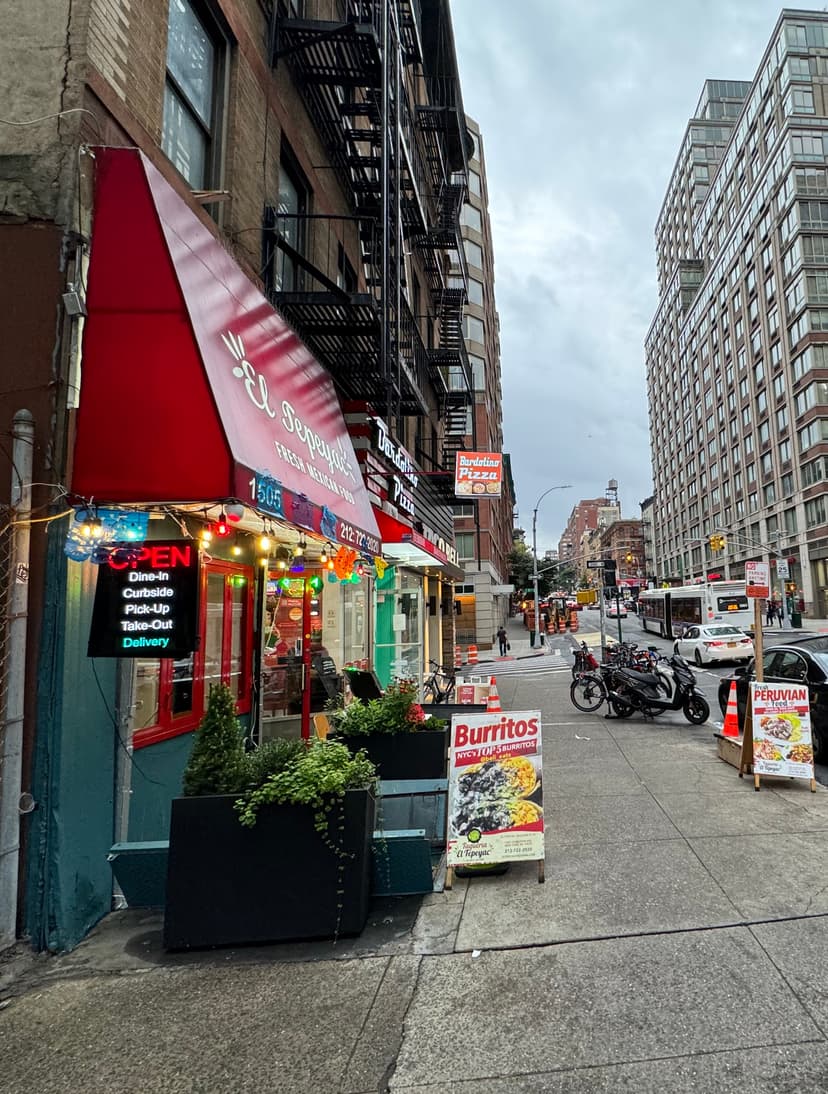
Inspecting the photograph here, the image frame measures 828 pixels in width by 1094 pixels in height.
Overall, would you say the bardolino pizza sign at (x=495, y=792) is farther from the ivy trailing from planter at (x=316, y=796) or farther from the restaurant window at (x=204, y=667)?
the restaurant window at (x=204, y=667)

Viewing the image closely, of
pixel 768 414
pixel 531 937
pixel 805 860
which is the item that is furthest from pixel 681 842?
pixel 768 414

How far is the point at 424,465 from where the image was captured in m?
18.6

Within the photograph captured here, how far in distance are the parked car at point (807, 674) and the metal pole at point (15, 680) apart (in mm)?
8387

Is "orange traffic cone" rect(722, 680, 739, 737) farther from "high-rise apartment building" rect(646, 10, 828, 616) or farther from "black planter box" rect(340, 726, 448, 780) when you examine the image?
"high-rise apartment building" rect(646, 10, 828, 616)

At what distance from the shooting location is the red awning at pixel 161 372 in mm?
4023

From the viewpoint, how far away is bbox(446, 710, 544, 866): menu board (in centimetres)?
475

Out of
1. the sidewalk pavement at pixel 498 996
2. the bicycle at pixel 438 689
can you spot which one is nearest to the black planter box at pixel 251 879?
the sidewalk pavement at pixel 498 996

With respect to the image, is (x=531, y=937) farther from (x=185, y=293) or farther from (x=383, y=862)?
(x=185, y=293)

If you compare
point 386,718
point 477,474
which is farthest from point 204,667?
point 477,474

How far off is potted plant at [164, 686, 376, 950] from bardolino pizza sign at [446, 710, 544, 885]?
1014 mm

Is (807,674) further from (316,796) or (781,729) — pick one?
(316,796)

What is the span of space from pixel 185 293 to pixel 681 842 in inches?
236

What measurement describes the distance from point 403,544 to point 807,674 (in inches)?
245

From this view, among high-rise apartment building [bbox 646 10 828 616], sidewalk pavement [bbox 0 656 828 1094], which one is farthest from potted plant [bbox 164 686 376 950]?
high-rise apartment building [bbox 646 10 828 616]
